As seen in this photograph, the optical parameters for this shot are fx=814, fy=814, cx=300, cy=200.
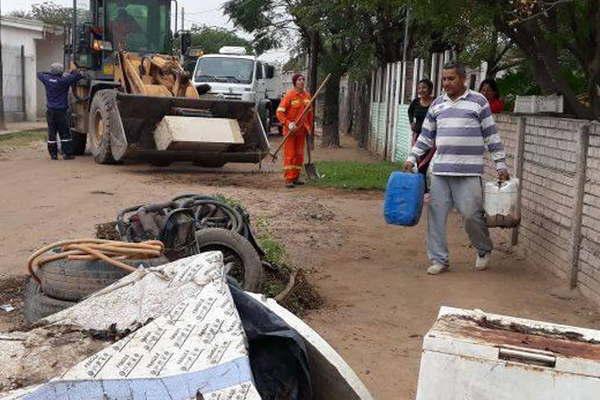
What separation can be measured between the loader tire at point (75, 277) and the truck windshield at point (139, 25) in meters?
12.1

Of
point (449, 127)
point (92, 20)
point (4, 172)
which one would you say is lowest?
point (4, 172)

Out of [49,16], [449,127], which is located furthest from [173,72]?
[49,16]

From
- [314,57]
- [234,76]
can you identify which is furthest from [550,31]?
[234,76]

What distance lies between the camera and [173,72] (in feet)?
47.9

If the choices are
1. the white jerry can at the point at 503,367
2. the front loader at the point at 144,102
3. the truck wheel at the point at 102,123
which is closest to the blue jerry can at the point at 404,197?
the white jerry can at the point at 503,367

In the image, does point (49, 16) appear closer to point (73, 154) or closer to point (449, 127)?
point (73, 154)

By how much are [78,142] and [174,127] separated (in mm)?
4412

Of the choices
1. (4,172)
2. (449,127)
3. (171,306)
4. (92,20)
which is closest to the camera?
(171,306)

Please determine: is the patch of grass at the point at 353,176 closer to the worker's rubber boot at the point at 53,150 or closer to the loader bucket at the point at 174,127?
the loader bucket at the point at 174,127

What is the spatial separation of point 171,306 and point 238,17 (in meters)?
26.4

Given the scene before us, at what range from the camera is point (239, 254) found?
17.9 ft

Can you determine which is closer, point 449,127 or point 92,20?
point 449,127

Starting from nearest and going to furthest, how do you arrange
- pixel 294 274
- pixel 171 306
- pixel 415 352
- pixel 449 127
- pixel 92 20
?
pixel 171 306
pixel 415 352
pixel 294 274
pixel 449 127
pixel 92 20

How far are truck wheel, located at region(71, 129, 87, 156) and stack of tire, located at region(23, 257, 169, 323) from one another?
40.3ft
